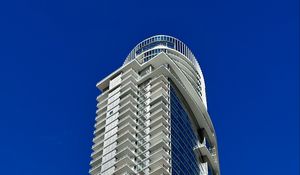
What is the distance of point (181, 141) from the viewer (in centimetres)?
11938

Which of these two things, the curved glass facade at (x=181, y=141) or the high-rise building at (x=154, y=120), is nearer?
the high-rise building at (x=154, y=120)

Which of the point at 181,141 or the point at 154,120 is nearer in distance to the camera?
the point at 154,120

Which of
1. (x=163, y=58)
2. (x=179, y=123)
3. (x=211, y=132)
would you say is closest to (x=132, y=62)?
(x=163, y=58)

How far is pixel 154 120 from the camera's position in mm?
115625

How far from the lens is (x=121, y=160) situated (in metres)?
108

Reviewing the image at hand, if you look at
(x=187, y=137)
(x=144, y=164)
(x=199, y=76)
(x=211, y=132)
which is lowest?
(x=144, y=164)

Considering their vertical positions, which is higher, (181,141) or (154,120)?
(154,120)

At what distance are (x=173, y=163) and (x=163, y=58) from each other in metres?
26.4

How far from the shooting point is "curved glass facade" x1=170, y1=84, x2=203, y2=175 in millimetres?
113631

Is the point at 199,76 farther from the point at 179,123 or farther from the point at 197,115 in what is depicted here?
the point at 179,123

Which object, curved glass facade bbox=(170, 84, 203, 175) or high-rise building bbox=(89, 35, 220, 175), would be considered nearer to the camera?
high-rise building bbox=(89, 35, 220, 175)

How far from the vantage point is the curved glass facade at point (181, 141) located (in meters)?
114

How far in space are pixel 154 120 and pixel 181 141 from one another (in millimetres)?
7665

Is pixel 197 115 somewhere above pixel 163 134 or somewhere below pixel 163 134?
above
